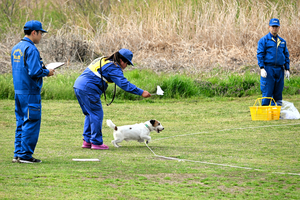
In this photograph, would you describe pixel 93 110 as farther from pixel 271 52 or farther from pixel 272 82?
pixel 271 52

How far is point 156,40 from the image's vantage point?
A: 830 inches

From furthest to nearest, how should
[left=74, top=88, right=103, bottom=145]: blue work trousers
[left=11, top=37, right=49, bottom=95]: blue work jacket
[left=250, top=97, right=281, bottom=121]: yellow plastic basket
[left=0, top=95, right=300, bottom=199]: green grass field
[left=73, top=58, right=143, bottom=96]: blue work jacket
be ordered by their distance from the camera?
[left=250, top=97, right=281, bottom=121]: yellow plastic basket < [left=74, top=88, right=103, bottom=145]: blue work trousers < [left=73, top=58, right=143, bottom=96]: blue work jacket < [left=11, top=37, right=49, bottom=95]: blue work jacket < [left=0, top=95, right=300, bottom=199]: green grass field

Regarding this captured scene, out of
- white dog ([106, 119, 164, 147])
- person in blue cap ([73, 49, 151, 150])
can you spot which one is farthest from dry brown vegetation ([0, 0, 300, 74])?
person in blue cap ([73, 49, 151, 150])

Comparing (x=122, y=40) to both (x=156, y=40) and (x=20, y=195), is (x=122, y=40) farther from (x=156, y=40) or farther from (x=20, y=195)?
(x=20, y=195)

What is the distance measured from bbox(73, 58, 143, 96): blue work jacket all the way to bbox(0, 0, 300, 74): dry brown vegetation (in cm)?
1125

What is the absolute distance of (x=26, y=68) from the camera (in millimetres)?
5734

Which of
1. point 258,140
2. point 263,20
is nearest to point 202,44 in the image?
point 263,20

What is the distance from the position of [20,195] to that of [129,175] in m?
1.45

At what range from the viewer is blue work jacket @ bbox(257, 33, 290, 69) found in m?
10.7

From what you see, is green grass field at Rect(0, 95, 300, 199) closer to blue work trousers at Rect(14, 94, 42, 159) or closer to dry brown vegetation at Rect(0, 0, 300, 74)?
blue work trousers at Rect(14, 94, 42, 159)

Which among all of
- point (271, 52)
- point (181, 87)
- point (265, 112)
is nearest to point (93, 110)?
point (265, 112)

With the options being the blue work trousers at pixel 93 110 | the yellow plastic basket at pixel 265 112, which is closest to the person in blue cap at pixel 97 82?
the blue work trousers at pixel 93 110

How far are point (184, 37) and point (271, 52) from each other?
10745mm

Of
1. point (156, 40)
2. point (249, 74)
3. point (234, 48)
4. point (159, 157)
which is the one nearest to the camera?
point (159, 157)
